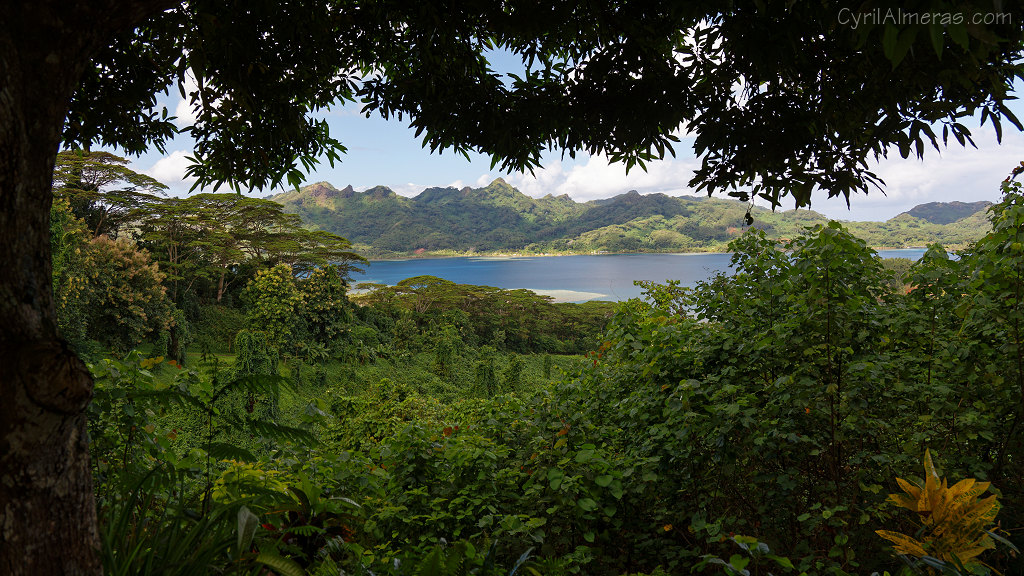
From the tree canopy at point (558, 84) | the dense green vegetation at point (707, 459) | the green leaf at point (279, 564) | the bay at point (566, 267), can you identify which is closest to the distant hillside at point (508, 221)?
the bay at point (566, 267)

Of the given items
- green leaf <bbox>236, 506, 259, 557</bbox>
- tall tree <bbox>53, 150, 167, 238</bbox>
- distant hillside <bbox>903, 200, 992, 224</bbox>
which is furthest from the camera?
distant hillside <bbox>903, 200, 992, 224</bbox>

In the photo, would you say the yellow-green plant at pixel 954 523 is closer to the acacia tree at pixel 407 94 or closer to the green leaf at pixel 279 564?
the acacia tree at pixel 407 94

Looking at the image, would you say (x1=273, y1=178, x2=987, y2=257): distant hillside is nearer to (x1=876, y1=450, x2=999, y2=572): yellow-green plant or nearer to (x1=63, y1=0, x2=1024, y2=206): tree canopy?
(x1=63, y1=0, x2=1024, y2=206): tree canopy

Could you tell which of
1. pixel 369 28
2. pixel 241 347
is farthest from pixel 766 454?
pixel 241 347

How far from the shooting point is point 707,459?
214cm

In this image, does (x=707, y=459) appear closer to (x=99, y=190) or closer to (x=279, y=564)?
(x=279, y=564)

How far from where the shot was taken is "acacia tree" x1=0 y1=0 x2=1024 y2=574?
93 centimetres

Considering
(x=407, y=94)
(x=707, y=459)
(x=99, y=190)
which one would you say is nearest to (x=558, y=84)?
(x=407, y=94)

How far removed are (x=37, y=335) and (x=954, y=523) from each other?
7.89 feet

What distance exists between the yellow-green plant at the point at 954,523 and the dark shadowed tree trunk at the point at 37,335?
6.77 feet

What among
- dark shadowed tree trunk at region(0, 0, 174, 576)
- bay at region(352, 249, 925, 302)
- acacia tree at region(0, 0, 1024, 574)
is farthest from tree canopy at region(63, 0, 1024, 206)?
bay at region(352, 249, 925, 302)

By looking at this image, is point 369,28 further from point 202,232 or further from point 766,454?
point 202,232

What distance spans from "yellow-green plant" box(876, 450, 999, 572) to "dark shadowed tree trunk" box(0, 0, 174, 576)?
2.06 m

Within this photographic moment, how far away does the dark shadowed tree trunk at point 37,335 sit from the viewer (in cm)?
89
